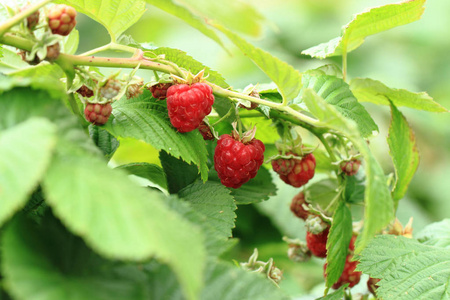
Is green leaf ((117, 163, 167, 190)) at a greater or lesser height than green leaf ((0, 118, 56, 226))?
lesser

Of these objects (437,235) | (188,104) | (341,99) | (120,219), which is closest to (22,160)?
→ (120,219)

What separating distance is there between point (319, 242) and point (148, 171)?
45 centimetres

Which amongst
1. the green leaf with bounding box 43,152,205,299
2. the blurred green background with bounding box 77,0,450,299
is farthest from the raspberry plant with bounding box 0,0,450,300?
the blurred green background with bounding box 77,0,450,299

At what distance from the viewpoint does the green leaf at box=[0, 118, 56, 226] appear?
466 millimetres

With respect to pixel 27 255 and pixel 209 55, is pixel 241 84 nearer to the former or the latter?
pixel 209 55

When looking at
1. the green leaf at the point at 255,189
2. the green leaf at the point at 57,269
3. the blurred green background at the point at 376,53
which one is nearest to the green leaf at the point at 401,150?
the green leaf at the point at 255,189

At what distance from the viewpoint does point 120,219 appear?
0.48 m

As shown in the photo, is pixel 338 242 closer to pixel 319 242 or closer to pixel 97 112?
pixel 319 242

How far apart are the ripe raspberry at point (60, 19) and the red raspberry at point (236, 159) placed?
377 millimetres

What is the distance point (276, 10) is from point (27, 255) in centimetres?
454

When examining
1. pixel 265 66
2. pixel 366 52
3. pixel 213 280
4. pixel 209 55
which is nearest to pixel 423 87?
pixel 366 52

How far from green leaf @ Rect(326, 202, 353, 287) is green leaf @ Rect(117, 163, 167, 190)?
36 cm

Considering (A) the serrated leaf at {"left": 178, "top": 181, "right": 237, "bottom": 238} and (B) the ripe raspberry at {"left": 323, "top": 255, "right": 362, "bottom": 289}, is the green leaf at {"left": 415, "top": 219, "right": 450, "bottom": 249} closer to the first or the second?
(B) the ripe raspberry at {"left": 323, "top": 255, "right": 362, "bottom": 289}

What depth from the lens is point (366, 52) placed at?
179 inches
